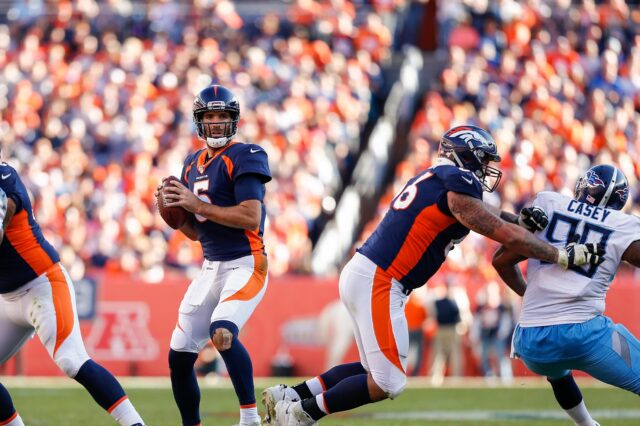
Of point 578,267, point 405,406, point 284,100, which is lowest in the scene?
point 405,406

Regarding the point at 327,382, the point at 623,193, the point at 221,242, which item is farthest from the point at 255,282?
the point at 623,193

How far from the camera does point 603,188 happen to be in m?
6.65

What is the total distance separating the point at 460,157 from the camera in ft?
21.6

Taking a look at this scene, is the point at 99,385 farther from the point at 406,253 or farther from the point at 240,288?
the point at 406,253

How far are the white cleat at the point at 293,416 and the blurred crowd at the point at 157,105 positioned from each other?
909cm

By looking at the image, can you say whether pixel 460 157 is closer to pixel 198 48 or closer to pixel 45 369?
pixel 45 369

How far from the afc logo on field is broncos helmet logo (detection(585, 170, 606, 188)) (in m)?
9.58

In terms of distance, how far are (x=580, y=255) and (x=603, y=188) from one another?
1.63 feet

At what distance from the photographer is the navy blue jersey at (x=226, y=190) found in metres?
6.84

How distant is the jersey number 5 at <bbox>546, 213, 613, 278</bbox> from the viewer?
21.4 feet

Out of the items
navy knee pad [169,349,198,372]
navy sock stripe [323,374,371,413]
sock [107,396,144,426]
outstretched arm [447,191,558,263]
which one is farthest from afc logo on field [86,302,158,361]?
outstretched arm [447,191,558,263]

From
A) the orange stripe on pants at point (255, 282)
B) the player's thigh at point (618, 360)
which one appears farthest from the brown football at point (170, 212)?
the player's thigh at point (618, 360)

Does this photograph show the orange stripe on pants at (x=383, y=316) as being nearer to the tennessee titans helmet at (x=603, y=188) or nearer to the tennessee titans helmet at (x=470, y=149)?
the tennessee titans helmet at (x=470, y=149)

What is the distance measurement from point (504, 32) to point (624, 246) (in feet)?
53.3
